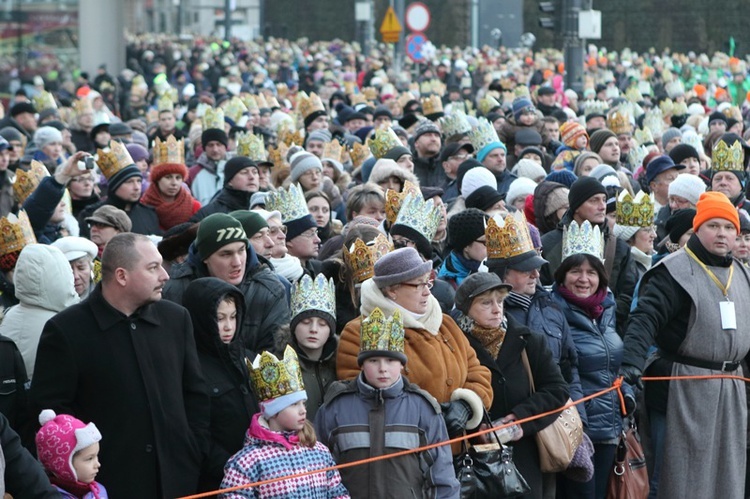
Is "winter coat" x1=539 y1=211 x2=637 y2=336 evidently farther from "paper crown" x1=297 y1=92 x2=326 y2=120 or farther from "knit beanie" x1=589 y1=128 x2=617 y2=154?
"paper crown" x1=297 y1=92 x2=326 y2=120

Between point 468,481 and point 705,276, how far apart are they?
1.91 metres

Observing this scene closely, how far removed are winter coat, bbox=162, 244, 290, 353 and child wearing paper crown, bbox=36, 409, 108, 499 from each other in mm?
1396

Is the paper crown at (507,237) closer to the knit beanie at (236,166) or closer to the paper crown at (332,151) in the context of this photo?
the knit beanie at (236,166)

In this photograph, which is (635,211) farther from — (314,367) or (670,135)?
(670,135)

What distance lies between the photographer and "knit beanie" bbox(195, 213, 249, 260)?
24.1 feet

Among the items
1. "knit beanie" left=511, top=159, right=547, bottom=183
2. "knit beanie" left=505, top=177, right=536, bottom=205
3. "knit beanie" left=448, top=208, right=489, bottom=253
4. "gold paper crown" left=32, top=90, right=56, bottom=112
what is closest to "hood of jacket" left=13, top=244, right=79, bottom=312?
"knit beanie" left=448, top=208, right=489, bottom=253

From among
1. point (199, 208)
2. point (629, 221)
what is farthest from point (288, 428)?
point (199, 208)

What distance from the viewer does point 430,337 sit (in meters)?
6.98

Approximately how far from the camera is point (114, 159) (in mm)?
11406

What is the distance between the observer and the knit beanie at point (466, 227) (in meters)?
8.53

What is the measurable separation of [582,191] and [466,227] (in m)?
1.25

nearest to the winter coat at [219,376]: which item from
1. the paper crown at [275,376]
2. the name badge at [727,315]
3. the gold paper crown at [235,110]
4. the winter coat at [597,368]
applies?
the paper crown at [275,376]

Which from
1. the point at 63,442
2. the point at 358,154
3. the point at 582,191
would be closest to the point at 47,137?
the point at 358,154

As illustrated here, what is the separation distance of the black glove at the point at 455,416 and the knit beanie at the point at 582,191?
9.52 feet
